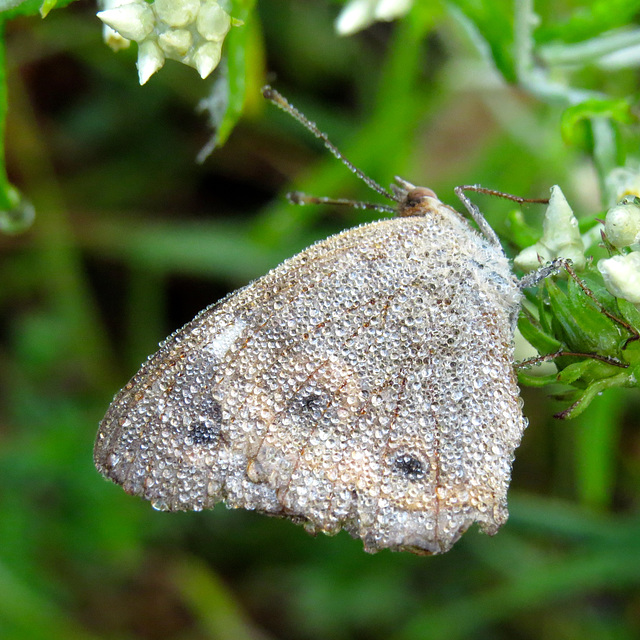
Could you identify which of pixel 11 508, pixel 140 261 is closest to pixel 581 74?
Answer: pixel 140 261

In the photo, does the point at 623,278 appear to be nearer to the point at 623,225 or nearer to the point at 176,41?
the point at 623,225

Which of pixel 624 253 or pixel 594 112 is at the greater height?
pixel 594 112

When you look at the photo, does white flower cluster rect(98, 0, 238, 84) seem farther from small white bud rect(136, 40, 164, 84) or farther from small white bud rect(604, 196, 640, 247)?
small white bud rect(604, 196, 640, 247)

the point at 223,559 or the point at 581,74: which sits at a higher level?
the point at 581,74

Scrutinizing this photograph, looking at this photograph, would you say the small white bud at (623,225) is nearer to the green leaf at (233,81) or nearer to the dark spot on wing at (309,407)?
the dark spot on wing at (309,407)

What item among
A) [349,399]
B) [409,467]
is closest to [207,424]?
[349,399]

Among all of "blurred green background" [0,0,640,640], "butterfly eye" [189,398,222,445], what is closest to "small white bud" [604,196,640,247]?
"butterfly eye" [189,398,222,445]

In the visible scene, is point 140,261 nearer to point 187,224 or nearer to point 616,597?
point 187,224
